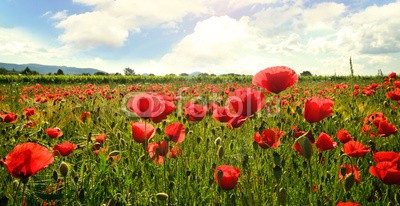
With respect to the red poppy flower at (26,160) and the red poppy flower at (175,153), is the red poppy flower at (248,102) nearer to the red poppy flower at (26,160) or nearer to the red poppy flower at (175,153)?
the red poppy flower at (175,153)

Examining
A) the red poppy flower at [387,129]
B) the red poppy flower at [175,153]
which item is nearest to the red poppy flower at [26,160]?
the red poppy flower at [175,153]

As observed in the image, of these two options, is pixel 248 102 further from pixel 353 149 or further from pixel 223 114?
pixel 353 149

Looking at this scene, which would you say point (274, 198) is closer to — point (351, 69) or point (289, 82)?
point (289, 82)

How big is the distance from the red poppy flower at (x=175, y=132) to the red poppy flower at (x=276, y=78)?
0.54 m

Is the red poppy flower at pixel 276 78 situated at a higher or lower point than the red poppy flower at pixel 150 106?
higher

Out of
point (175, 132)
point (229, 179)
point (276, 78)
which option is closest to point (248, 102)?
point (276, 78)

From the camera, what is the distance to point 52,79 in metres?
26.1

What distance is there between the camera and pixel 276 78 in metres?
1.62

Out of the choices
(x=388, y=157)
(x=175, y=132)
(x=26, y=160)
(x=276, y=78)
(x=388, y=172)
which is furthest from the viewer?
(x=175, y=132)

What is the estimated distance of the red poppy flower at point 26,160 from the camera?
1091 mm

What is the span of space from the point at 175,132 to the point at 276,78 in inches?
26.1

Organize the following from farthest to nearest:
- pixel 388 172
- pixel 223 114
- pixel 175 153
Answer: pixel 175 153 → pixel 223 114 → pixel 388 172

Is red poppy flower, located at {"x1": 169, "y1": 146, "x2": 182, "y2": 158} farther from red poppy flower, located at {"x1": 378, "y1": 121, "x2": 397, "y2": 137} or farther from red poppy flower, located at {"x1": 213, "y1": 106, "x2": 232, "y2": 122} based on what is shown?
red poppy flower, located at {"x1": 378, "y1": 121, "x2": 397, "y2": 137}

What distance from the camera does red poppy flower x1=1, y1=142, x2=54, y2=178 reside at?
3.58ft
